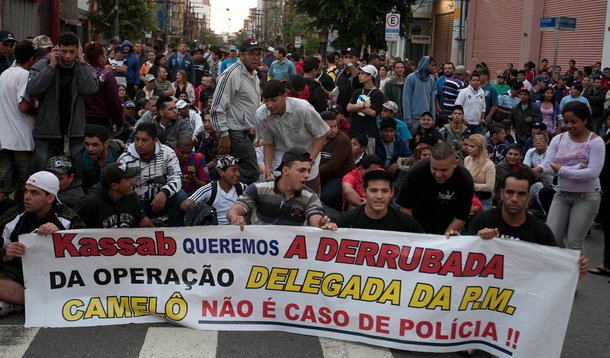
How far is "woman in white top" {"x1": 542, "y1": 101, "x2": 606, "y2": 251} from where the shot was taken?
25.8ft

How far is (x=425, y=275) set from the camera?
598cm

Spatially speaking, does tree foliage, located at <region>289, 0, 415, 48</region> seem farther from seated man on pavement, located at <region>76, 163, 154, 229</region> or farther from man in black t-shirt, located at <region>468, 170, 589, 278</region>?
man in black t-shirt, located at <region>468, 170, 589, 278</region>

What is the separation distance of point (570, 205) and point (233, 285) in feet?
12.6

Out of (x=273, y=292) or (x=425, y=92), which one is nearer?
(x=273, y=292)

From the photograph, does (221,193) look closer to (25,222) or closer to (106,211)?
(106,211)

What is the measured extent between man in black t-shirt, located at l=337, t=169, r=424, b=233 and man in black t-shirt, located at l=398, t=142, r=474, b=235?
25.2 inches

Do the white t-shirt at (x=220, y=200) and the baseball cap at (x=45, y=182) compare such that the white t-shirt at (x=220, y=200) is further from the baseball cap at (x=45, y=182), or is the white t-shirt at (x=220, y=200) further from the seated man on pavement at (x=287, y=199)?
the baseball cap at (x=45, y=182)

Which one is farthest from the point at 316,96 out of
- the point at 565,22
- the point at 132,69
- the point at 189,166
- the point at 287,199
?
the point at 565,22

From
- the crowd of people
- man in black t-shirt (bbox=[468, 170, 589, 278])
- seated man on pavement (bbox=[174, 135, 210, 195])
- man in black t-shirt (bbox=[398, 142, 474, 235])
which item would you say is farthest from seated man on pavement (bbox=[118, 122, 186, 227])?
man in black t-shirt (bbox=[468, 170, 589, 278])

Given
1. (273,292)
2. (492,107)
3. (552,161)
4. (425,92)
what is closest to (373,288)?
(273,292)

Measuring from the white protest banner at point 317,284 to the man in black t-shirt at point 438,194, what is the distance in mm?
979

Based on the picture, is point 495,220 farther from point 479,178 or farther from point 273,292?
point 479,178

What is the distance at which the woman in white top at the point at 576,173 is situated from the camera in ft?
25.8

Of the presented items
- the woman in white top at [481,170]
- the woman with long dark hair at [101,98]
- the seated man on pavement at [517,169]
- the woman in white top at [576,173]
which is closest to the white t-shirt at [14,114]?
the woman with long dark hair at [101,98]
